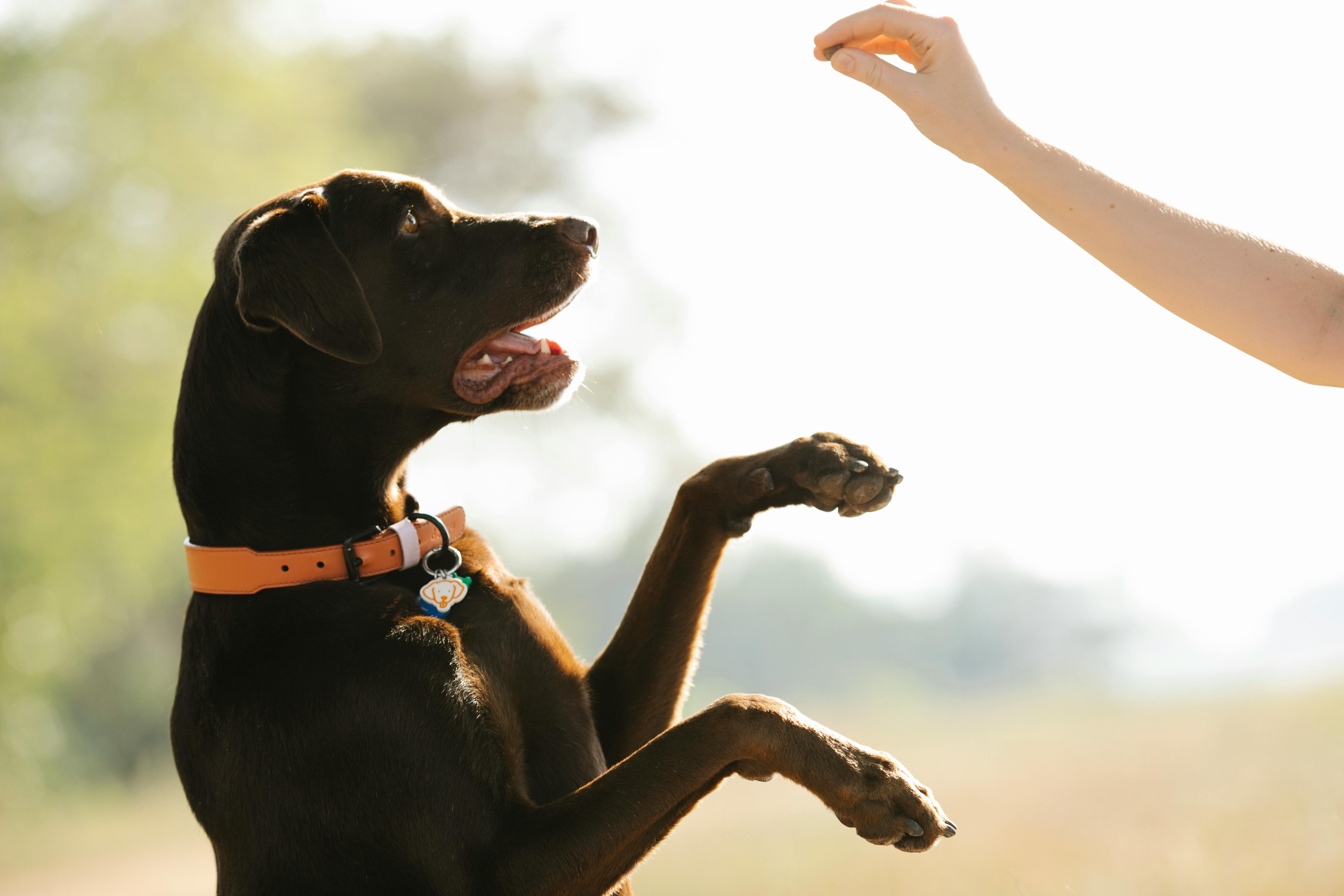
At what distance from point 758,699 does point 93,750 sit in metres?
11.9

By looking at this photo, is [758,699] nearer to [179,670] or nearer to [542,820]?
[542,820]

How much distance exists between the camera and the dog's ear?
7.34 ft

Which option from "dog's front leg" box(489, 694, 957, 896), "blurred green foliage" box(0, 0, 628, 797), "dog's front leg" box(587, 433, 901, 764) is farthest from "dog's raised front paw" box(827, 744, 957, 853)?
"blurred green foliage" box(0, 0, 628, 797)

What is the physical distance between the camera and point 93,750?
11.5 m

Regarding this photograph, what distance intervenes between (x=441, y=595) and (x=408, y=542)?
0.55 ft

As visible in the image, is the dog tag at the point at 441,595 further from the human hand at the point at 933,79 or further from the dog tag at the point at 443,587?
the human hand at the point at 933,79

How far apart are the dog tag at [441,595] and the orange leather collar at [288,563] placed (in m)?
0.11

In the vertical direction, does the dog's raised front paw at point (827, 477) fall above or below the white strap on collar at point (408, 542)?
above

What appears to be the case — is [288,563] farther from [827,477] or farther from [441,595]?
[827,477]

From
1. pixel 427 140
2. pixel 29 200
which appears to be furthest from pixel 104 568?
pixel 427 140

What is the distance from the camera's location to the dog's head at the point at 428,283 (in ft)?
7.73

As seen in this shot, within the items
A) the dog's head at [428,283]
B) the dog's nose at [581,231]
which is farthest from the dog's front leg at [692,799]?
the dog's nose at [581,231]

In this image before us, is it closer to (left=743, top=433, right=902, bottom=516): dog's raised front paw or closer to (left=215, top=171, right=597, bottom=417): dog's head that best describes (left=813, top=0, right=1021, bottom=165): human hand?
(left=743, top=433, right=902, bottom=516): dog's raised front paw

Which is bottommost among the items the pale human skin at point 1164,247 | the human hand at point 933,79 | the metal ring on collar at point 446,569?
the metal ring on collar at point 446,569
